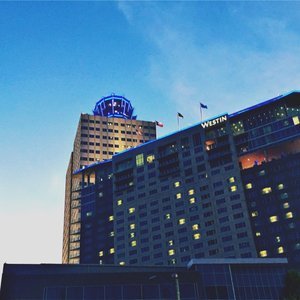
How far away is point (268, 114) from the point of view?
194 metres

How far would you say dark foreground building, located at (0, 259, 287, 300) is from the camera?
259 feet

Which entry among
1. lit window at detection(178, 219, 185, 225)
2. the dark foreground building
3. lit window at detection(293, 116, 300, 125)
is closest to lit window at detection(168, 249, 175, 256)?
lit window at detection(178, 219, 185, 225)

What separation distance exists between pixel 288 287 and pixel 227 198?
102580mm

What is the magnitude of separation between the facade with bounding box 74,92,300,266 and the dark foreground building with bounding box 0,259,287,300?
71.3m

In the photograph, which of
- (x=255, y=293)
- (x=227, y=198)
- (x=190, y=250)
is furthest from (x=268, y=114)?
(x=255, y=293)

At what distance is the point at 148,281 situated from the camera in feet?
279

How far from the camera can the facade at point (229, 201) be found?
6531 inches

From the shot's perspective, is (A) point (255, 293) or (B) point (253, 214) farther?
(B) point (253, 214)

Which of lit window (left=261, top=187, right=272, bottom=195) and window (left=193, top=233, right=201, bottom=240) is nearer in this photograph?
lit window (left=261, top=187, right=272, bottom=195)

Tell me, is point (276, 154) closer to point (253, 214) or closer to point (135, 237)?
point (253, 214)

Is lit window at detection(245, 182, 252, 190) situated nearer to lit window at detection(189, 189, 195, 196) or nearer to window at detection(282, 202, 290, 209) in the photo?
window at detection(282, 202, 290, 209)

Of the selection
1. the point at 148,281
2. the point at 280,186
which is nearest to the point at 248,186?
the point at 280,186

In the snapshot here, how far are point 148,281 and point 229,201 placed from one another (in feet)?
326

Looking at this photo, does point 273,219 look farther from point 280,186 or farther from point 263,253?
point 263,253
